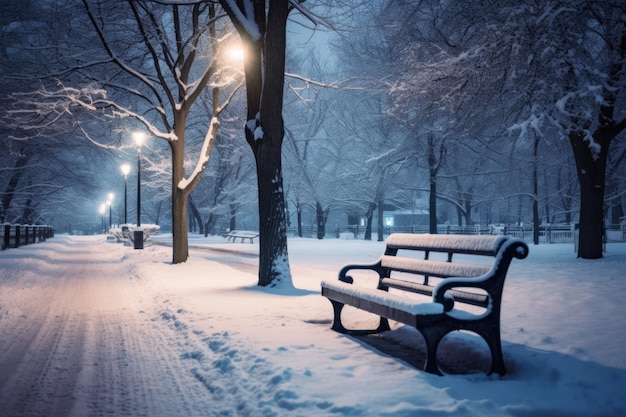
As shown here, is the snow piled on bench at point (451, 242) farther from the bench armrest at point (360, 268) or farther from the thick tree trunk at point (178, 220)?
the thick tree trunk at point (178, 220)

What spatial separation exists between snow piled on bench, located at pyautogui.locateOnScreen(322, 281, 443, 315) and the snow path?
1.76 metres

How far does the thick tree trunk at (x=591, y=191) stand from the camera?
14.9 m

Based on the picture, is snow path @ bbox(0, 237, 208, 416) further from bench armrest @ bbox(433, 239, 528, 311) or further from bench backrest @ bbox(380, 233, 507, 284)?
bench backrest @ bbox(380, 233, 507, 284)

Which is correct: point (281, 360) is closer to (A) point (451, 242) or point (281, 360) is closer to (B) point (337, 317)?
(B) point (337, 317)

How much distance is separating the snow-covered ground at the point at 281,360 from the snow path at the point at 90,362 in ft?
0.05

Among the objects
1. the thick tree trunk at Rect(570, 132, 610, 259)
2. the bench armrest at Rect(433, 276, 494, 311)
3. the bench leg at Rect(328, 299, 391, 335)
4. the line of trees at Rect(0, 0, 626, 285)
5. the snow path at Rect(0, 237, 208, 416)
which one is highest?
the line of trees at Rect(0, 0, 626, 285)

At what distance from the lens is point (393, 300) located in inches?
180

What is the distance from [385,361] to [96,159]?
110 ft

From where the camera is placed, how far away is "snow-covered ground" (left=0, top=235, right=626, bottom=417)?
3762 mm

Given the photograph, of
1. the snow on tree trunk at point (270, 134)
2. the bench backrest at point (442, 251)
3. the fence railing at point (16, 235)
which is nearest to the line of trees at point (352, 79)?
the snow on tree trunk at point (270, 134)

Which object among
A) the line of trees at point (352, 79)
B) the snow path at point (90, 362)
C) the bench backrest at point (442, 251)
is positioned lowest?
the snow path at point (90, 362)

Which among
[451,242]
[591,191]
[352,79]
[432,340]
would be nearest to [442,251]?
[451,242]

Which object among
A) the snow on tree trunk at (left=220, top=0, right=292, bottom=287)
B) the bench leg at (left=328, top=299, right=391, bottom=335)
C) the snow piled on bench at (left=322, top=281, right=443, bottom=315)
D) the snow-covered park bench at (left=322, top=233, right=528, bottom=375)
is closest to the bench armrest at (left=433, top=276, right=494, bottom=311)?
the snow-covered park bench at (left=322, top=233, right=528, bottom=375)

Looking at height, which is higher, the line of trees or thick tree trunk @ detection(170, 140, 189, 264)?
the line of trees
